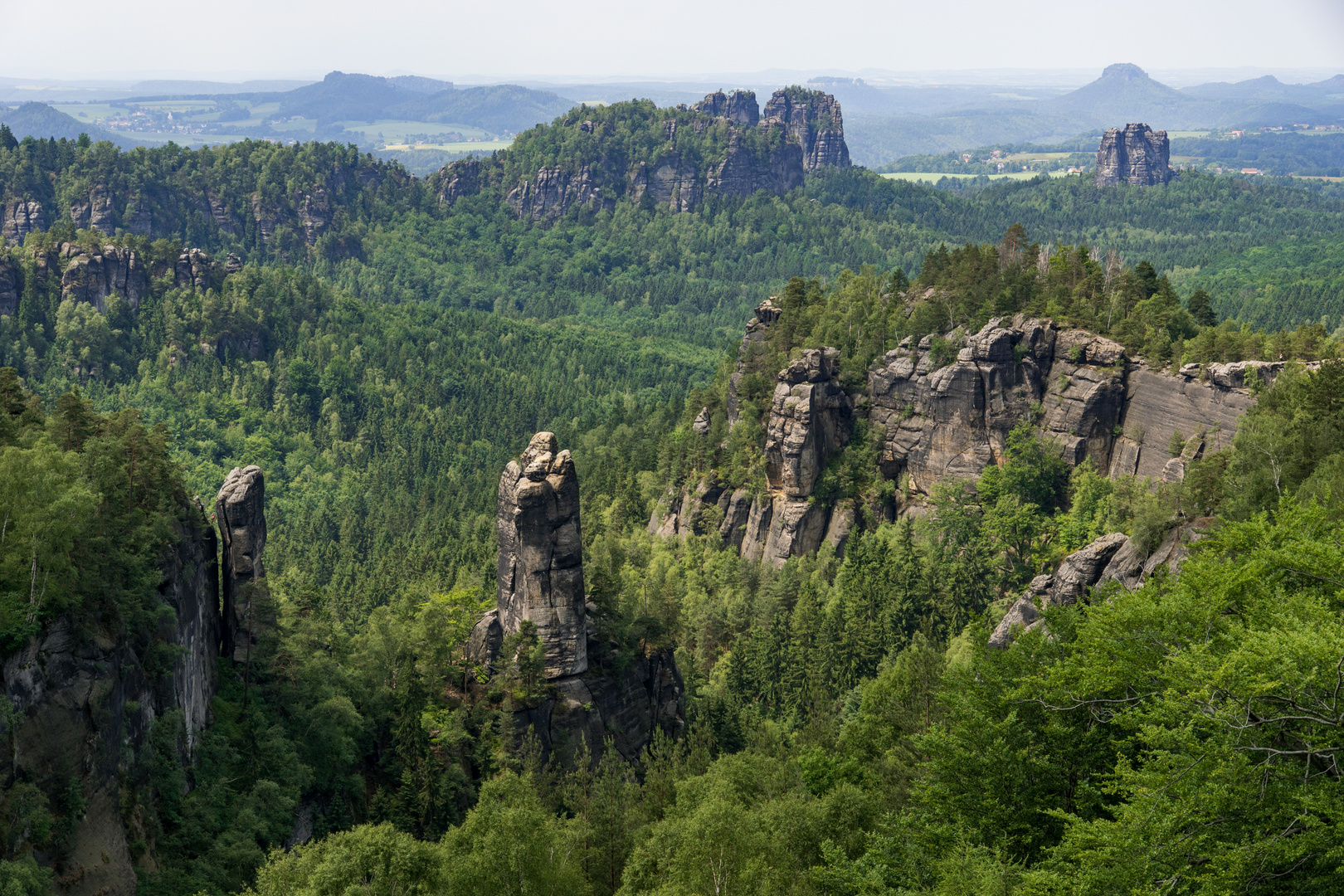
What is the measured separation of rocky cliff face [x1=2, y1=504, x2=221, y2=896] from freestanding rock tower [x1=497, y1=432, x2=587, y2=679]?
68.3ft

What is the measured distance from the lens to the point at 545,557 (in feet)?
212

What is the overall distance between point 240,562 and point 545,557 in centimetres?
1648

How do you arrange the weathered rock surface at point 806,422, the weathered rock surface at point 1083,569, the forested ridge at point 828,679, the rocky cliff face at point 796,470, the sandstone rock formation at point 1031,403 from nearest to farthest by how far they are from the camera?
the forested ridge at point 828,679
the weathered rock surface at point 1083,569
the sandstone rock formation at point 1031,403
the weathered rock surface at point 806,422
the rocky cliff face at point 796,470

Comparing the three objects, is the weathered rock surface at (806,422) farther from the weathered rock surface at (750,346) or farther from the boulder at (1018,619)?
the boulder at (1018,619)

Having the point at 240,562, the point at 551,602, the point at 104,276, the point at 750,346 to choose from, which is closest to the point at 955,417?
the point at 750,346

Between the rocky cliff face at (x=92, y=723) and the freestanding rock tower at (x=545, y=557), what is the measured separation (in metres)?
20.8

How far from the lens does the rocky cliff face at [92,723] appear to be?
37094 millimetres

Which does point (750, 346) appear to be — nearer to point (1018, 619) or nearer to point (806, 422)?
point (806, 422)

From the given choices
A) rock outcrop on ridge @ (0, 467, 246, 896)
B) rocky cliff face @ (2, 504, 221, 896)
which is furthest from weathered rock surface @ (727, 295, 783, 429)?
rocky cliff face @ (2, 504, 221, 896)

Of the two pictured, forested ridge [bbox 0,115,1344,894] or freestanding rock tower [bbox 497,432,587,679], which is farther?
freestanding rock tower [bbox 497,432,587,679]

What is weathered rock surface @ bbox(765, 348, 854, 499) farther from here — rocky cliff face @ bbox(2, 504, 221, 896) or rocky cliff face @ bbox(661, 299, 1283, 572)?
rocky cliff face @ bbox(2, 504, 221, 896)

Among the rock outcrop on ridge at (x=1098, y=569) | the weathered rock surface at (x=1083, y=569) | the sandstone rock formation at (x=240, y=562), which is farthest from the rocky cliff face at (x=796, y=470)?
the sandstone rock formation at (x=240, y=562)

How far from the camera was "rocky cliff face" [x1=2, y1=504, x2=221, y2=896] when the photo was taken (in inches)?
1460

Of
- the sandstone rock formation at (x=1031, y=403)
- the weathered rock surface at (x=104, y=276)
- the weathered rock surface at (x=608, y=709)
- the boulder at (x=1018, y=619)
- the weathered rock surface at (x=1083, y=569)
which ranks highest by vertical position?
the weathered rock surface at (x=104, y=276)
